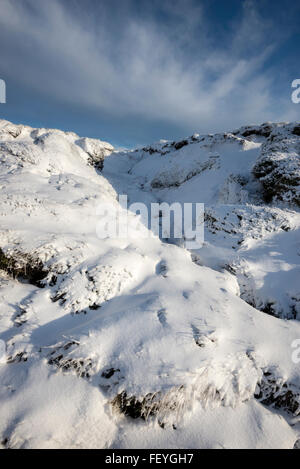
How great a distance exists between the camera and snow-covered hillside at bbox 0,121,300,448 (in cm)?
387

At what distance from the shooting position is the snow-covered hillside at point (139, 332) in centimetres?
387

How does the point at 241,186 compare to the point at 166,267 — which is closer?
the point at 166,267

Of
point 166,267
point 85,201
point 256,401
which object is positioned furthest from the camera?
point 85,201

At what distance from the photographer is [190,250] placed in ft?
35.1

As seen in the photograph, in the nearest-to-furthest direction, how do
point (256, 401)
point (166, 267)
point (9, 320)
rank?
point (256, 401), point (9, 320), point (166, 267)

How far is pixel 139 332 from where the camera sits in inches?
201

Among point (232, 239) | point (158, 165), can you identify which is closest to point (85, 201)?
point (232, 239)

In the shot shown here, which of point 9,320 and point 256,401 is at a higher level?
point 9,320

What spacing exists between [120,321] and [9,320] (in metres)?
3.05
